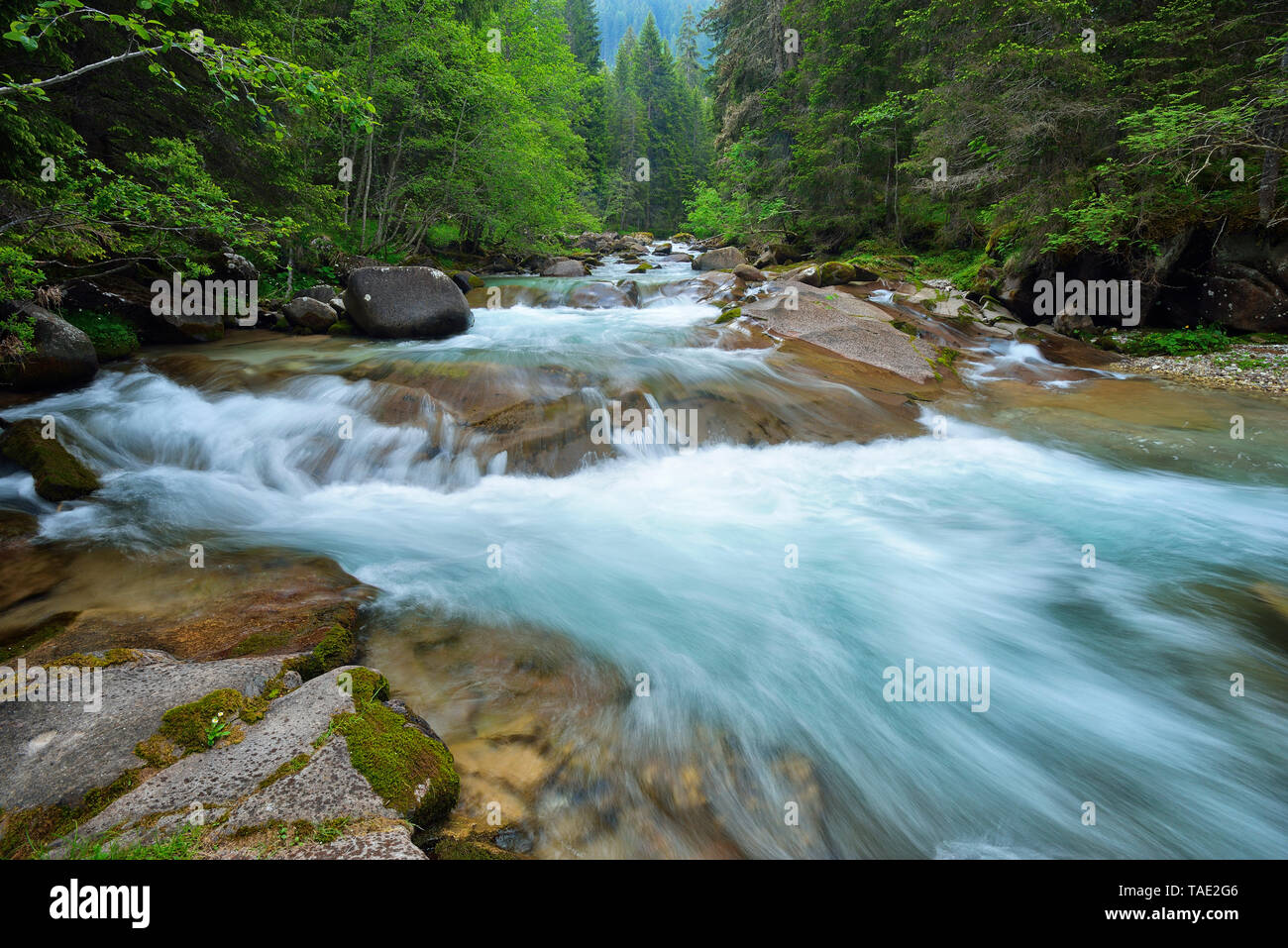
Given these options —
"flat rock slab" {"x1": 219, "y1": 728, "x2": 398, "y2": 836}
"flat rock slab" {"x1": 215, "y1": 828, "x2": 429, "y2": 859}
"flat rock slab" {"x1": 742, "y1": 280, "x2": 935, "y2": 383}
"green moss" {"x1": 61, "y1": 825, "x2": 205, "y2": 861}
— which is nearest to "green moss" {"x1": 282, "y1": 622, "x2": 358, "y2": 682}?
"flat rock slab" {"x1": 219, "y1": 728, "x2": 398, "y2": 836}

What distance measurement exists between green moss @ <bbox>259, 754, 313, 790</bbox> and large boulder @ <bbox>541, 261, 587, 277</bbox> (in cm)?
2169

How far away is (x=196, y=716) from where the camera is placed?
94.7 inches

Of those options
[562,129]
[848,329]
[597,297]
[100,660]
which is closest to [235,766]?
[100,660]

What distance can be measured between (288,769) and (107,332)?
33.3 ft

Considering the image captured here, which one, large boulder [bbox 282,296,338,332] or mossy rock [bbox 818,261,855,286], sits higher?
mossy rock [bbox 818,261,855,286]

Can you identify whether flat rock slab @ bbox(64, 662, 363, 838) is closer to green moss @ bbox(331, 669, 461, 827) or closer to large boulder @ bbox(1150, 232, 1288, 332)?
green moss @ bbox(331, 669, 461, 827)

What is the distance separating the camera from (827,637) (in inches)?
174

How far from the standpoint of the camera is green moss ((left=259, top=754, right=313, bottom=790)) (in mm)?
2062

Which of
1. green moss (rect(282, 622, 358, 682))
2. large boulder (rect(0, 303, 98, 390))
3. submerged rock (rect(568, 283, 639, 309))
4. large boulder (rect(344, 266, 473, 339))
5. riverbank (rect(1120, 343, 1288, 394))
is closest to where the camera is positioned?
green moss (rect(282, 622, 358, 682))

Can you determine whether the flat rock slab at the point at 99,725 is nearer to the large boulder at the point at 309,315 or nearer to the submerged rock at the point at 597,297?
the large boulder at the point at 309,315

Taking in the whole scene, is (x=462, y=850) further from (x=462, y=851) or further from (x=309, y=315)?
(x=309, y=315)

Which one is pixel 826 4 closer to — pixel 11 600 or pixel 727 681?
pixel 727 681
